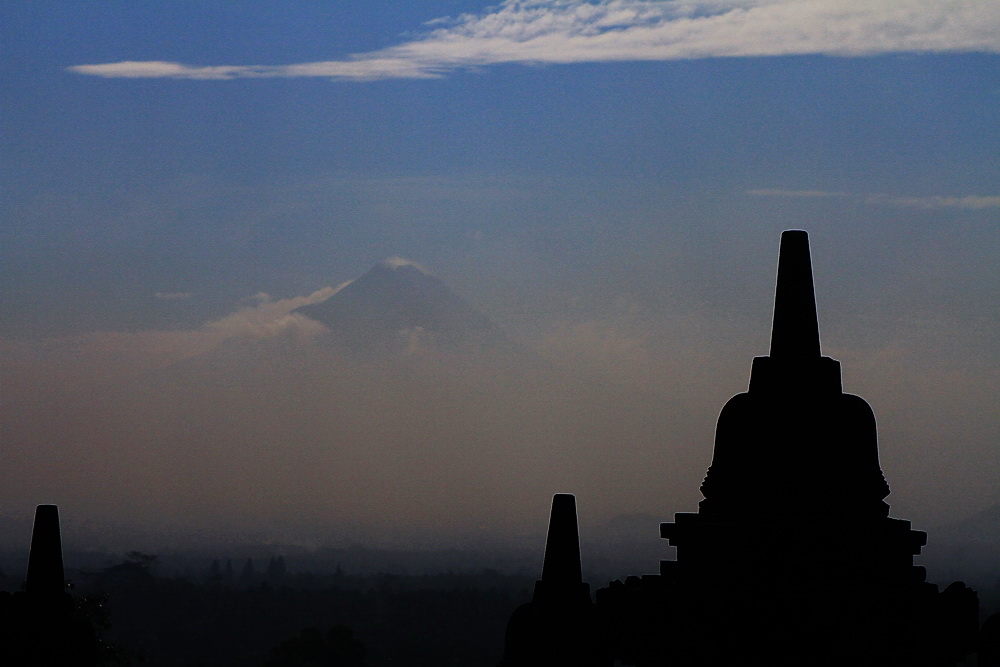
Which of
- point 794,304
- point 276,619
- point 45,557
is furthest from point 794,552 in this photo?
point 276,619

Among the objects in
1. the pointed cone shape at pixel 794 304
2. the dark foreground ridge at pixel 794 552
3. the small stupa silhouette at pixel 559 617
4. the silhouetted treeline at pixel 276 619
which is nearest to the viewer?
the dark foreground ridge at pixel 794 552

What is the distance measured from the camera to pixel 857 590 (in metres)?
11.0

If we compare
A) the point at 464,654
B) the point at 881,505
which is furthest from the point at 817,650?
the point at 464,654

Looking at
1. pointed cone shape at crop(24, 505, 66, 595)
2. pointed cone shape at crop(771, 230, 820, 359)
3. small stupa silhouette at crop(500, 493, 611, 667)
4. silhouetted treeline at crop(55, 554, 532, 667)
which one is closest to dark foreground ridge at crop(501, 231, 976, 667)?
pointed cone shape at crop(771, 230, 820, 359)

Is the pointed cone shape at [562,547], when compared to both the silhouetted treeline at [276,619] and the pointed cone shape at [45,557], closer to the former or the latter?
the pointed cone shape at [45,557]

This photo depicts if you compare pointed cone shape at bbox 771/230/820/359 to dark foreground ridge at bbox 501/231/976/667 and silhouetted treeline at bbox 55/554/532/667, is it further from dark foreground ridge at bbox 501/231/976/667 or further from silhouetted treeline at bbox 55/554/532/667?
silhouetted treeline at bbox 55/554/532/667

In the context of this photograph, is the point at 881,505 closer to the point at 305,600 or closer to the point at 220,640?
the point at 220,640

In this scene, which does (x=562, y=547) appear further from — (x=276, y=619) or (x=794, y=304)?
(x=276, y=619)

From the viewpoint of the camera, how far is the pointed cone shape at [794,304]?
11905 mm

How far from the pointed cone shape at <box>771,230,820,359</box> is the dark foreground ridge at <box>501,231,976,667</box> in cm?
1

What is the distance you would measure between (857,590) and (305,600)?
13361cm

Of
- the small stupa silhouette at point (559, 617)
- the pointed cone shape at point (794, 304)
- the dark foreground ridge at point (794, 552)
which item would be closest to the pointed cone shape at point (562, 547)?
the small stupa silhouette at point (559, 617)

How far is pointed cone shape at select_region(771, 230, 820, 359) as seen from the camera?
1190 cm

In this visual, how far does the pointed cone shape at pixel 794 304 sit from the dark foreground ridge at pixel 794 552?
0.04 ft
